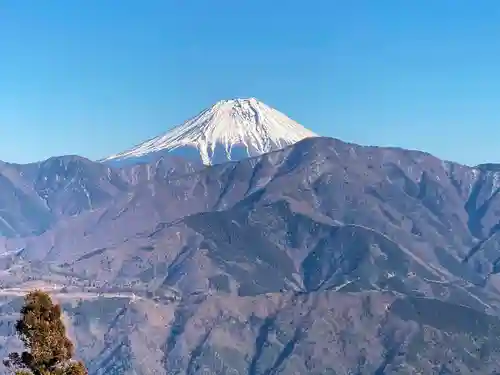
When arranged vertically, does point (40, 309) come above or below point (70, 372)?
above
